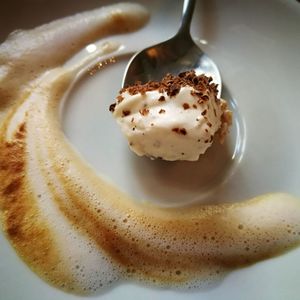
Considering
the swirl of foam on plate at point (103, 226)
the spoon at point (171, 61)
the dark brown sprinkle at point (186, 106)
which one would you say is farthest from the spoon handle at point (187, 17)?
the swirl of foam on plate at point (103, 226)

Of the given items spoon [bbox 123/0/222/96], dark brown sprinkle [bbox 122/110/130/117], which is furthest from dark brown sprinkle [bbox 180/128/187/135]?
spoon [bbox 123/0/222/96]

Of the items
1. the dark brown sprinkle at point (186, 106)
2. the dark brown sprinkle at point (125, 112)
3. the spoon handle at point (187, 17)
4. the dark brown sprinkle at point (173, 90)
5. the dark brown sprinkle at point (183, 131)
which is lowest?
the dark brown sprinkle at point (183, 131)

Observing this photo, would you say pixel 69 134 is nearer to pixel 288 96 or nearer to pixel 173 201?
pixel 173 201

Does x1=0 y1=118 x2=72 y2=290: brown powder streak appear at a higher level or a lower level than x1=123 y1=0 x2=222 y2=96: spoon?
lower

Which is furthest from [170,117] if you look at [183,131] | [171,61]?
[171,61]

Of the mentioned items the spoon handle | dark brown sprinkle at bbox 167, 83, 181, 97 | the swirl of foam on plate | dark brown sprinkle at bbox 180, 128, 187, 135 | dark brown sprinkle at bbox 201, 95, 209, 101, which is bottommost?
the swirl of foam on plate

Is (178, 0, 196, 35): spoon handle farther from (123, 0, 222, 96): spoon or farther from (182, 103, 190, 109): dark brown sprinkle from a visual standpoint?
(182, 103, 190, 109): dark brown sprinkle

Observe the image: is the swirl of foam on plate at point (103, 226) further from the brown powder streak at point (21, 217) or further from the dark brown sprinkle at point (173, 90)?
the dark brown sprinkle at point (173, 90)

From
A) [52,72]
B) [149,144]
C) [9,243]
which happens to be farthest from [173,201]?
[52,72]
